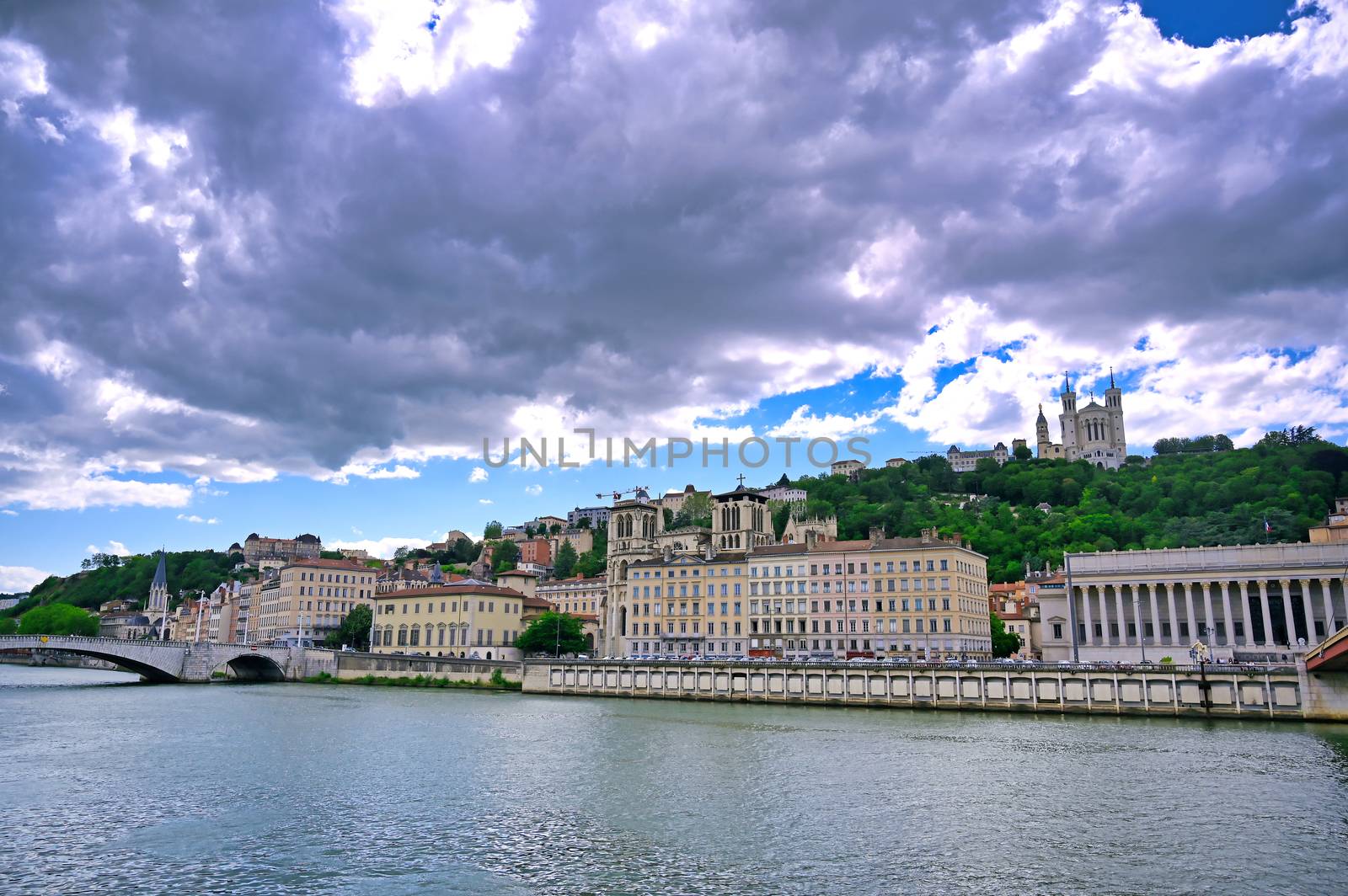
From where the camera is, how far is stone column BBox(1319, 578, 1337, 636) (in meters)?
79.6

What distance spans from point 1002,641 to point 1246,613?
104ft

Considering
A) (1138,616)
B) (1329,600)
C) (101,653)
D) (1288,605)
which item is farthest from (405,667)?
(1329,600)

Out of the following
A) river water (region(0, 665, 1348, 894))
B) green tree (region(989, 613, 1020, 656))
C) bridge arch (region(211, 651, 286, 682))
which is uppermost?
green tree (region(989, 613, 1020, 656))

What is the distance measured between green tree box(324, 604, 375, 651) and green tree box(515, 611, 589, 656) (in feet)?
82.9

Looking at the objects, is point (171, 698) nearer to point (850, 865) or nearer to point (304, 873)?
point (304, 873)

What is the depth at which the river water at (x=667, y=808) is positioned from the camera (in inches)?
872

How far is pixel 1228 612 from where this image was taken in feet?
278

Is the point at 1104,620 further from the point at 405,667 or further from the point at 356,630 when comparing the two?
the point at 356,630

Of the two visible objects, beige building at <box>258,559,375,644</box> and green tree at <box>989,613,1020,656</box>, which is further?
beige building at <box>258,559,375,644</box>

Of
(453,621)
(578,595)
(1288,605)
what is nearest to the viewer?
(1288,605)

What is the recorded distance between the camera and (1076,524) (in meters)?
150

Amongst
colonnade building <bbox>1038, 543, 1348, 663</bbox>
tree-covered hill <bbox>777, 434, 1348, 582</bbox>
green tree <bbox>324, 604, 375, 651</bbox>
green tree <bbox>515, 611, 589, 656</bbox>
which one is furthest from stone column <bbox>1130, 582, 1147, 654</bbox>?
green tree <bbox>324, 604, 375, 651</bbox>

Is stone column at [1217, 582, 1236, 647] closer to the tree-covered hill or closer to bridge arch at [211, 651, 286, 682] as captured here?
the tree-covered hill

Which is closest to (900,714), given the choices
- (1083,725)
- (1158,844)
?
(1083,725)
